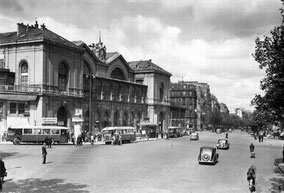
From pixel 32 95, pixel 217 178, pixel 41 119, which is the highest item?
A: pixel 32 95

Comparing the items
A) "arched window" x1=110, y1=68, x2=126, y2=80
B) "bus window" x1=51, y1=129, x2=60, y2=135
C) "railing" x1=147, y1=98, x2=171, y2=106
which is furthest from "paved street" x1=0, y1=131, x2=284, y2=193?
"railing" x1=147, y1=98, x2=171, y2=106

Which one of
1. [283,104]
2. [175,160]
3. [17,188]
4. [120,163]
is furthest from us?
[175,160]

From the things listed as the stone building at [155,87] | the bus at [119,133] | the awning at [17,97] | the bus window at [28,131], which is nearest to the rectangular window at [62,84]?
the awning at [17,97]

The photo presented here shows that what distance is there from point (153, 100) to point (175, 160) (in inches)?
2133

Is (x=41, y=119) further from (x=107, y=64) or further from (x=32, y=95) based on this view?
(x=107, y=64)

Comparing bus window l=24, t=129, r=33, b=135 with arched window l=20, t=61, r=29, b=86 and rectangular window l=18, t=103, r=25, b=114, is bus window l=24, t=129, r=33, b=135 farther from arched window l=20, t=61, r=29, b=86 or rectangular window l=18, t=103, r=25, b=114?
arched window l=20, t=61, r=29, b=86

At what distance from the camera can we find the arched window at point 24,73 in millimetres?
53188

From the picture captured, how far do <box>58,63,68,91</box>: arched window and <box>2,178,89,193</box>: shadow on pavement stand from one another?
119 ft

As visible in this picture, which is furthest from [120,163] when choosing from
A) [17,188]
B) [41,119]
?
[41,119]

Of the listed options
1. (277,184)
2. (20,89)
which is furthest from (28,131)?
(277,184)

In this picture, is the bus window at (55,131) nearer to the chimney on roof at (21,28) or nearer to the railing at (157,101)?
the chimney on roof at (21,28)

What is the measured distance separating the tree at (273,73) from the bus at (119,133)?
26.8m

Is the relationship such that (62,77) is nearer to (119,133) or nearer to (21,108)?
(21,108)

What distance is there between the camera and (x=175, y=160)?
99.5 ft
